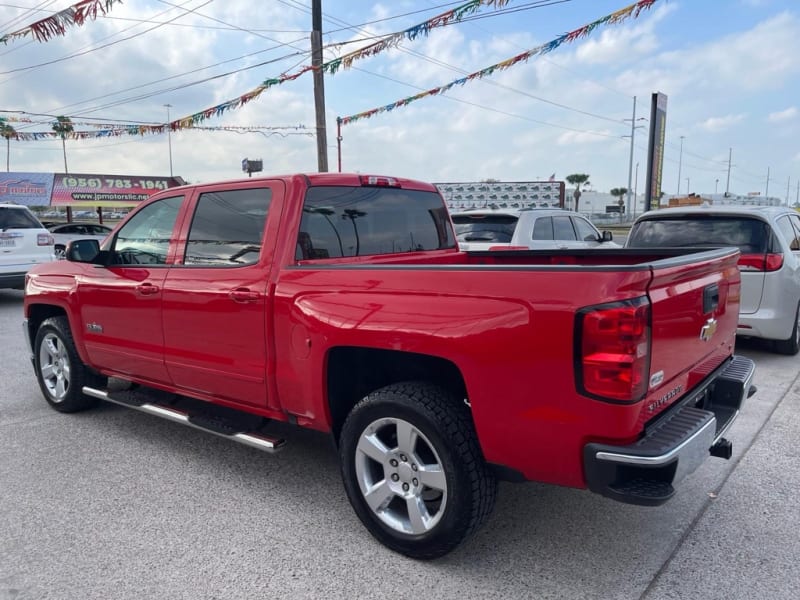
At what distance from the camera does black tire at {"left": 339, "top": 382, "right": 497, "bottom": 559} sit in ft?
8.81

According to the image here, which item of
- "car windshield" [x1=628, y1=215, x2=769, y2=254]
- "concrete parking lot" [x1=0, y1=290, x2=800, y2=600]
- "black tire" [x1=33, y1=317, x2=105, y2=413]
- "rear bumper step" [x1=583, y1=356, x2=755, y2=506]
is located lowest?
"concrete parking lot" [x1=0, y1=290, x2=800, y2=600]

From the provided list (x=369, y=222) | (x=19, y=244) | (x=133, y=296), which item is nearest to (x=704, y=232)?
(x=369, y=222)

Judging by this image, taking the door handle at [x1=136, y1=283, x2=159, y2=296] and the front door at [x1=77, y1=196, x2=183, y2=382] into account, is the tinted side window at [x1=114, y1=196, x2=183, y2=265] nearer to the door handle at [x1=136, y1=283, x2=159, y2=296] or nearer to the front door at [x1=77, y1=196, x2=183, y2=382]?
the front door at [x1=77, y1=196, x2=183, y2=382]

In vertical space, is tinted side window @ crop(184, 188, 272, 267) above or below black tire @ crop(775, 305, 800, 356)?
above

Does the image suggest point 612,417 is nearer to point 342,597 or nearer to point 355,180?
point 342,597

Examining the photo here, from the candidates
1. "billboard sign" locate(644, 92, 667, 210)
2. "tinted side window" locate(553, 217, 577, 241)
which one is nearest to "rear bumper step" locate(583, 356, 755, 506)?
"tinted side window" locate(553, 217, 577, 241)

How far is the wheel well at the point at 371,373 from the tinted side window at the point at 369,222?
2.16ft

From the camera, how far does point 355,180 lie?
382cm

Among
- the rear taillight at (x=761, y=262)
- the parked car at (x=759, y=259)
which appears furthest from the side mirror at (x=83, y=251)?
the rear taillight at (x=761, y=262)

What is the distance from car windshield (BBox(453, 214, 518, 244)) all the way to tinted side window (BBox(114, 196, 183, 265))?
5.01 metres

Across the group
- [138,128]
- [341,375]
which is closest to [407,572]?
[341,375]

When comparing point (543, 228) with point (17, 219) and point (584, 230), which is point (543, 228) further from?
point (17, 219)

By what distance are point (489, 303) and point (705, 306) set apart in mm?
1120

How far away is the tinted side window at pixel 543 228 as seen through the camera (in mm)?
8688
